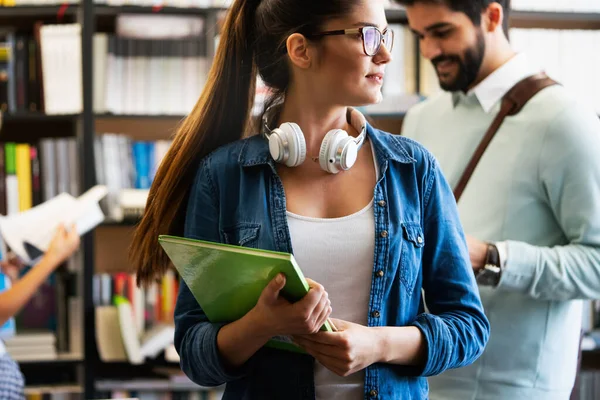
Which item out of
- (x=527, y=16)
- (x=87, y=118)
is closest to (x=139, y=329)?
(x=87, y=118)

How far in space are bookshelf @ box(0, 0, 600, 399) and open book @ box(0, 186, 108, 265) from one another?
0.30 metres

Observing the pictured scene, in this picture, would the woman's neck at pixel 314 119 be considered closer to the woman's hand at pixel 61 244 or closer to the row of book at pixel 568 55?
the woman's hand at pixel 61 244

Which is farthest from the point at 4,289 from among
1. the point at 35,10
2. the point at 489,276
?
the point at 489,276

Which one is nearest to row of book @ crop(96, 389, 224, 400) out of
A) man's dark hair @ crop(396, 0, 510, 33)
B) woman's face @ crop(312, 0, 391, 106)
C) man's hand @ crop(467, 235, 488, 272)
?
man's hand @ crop(467, 235, 488, 272)

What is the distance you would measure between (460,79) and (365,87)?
0.80 meters

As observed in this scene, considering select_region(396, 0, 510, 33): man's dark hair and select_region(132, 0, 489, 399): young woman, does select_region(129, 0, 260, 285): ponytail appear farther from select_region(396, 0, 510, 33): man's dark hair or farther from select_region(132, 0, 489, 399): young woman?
select_region(396, 0, 510, 33): man's dark hair

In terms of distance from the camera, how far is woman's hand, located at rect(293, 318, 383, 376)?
1.12m

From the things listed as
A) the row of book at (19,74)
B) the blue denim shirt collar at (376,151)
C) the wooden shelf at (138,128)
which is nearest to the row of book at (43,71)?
the row of book at (19,74)

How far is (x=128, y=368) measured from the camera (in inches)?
130

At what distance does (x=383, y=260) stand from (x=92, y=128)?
7.04 ft

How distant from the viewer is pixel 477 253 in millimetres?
1688

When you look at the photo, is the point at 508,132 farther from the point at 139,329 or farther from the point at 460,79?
the point at 139,329

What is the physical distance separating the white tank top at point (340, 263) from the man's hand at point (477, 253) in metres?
0.52

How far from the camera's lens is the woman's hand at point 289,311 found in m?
1.07
